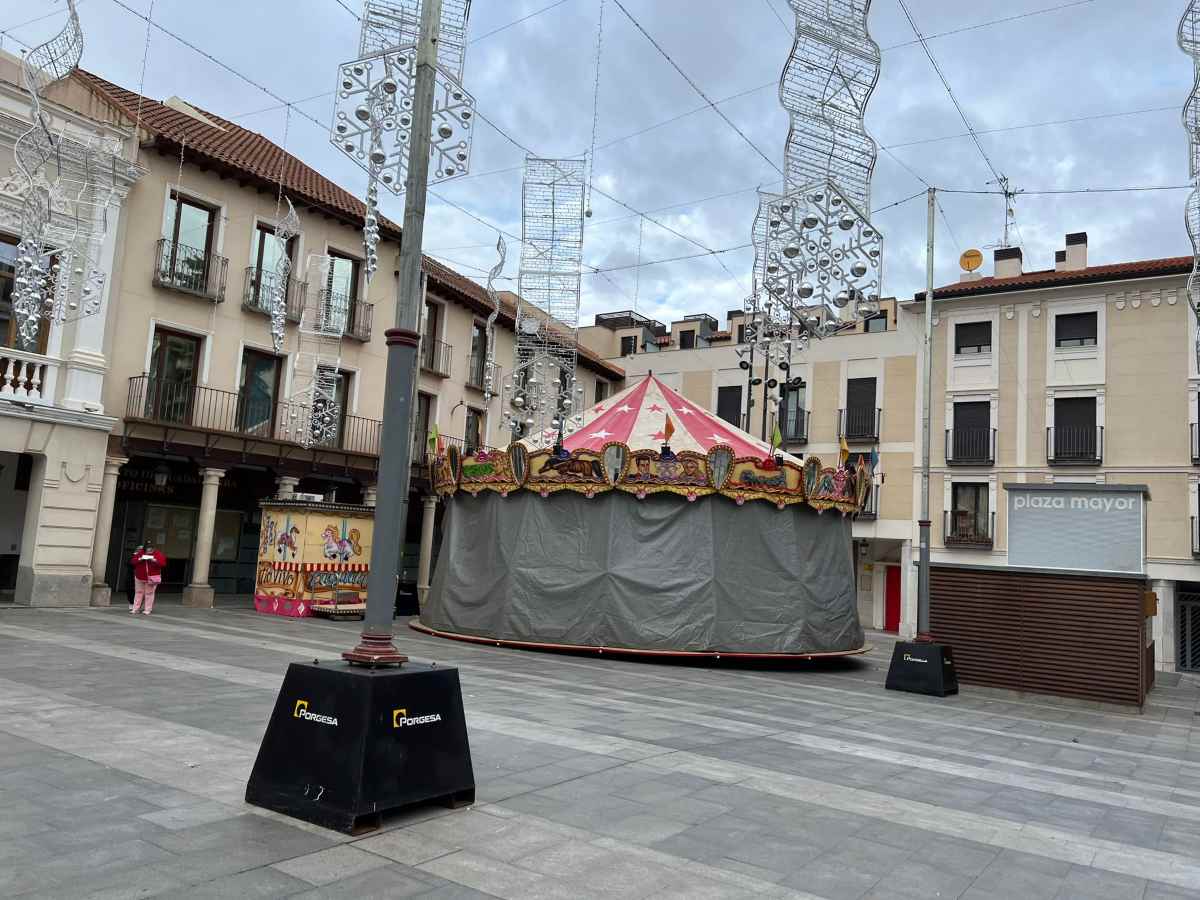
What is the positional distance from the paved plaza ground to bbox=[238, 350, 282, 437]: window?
11.1m

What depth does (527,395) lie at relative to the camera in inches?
757

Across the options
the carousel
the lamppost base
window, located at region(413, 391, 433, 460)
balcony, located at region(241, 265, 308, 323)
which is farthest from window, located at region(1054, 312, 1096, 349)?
the lamppost base

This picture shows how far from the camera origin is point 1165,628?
1011 inches

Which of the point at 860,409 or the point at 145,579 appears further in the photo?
the point at 860,409

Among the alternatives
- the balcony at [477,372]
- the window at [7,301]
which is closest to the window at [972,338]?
A: the balcony at [477,372]

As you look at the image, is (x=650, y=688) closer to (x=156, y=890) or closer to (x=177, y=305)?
(x=156, y=890)

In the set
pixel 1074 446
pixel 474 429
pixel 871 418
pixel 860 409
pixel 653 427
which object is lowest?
pixel 653 427

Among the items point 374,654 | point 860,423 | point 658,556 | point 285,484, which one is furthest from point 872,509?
point 374,654

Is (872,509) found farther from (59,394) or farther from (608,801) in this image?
(608,801)

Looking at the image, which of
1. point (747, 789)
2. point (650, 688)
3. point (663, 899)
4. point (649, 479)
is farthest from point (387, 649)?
point (649, 479)

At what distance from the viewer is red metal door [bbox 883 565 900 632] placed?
103ft

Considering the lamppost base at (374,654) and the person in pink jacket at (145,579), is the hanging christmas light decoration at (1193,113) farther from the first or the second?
the person in pink jacket at (145,579)

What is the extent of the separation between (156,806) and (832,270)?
8.25 metres

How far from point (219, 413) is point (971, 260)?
24109mm
